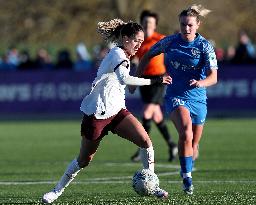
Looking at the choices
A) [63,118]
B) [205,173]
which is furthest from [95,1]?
[205,173]

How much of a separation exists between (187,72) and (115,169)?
3587 mm

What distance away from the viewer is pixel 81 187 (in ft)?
42.2

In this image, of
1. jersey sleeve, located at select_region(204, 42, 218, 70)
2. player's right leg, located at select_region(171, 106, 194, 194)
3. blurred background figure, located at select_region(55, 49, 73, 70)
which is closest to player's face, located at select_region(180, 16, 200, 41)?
jersey sleeve, located at select_region(204, 42, 218, 70)

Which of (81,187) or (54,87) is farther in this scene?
(54,87)

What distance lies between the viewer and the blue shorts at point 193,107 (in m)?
12.3

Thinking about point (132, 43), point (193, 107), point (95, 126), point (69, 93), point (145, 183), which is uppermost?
point (132, 43)

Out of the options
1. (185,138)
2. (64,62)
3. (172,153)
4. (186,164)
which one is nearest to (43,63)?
(64,62)

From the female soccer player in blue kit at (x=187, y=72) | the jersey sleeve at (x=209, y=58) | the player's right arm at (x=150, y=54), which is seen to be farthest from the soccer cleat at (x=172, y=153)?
the jersey sleeve at (x=209, y=58)

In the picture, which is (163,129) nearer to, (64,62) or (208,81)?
(208,81)

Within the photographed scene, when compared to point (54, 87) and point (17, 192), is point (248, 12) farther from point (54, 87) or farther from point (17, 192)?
point (17, 192)

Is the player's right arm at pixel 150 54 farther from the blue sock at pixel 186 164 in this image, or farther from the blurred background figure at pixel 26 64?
the blurred background figure at pixel 26 64

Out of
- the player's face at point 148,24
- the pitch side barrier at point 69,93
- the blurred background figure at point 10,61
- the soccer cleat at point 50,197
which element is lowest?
the pitch side barrier at point 69,93

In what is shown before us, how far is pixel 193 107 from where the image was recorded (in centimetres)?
1239

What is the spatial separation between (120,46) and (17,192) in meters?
2.47
